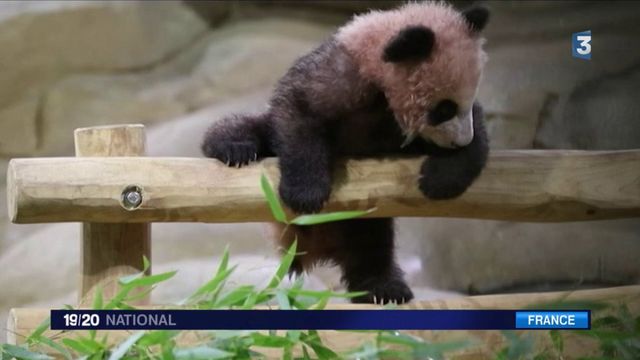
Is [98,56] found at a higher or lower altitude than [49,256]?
higher

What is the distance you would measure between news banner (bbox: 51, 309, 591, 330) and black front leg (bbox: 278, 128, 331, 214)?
33 centimetres

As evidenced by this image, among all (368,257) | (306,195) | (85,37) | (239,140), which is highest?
(85,37)

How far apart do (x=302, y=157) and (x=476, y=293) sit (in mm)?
614

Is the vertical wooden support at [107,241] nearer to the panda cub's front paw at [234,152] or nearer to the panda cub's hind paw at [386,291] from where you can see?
the panda cub's front paw at [234,152]

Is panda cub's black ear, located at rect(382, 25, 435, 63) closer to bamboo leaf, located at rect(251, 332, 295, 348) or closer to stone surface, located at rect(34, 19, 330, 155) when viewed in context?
bamboo leaf, located at rect(251, 332, 295, 348)

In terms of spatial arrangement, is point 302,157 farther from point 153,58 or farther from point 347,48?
point 153,58

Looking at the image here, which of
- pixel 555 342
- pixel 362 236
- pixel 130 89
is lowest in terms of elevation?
pixel 555 342

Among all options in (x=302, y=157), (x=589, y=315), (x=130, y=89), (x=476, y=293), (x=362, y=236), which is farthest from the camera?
(x=130, y=89)

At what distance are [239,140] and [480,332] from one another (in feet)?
1.85

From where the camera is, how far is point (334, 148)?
171cm

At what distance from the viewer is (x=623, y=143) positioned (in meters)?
1.76

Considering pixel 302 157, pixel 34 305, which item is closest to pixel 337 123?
pixel 302 157

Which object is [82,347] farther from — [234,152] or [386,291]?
[386,291]

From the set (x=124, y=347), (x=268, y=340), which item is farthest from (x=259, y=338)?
(x=124, y=347)
